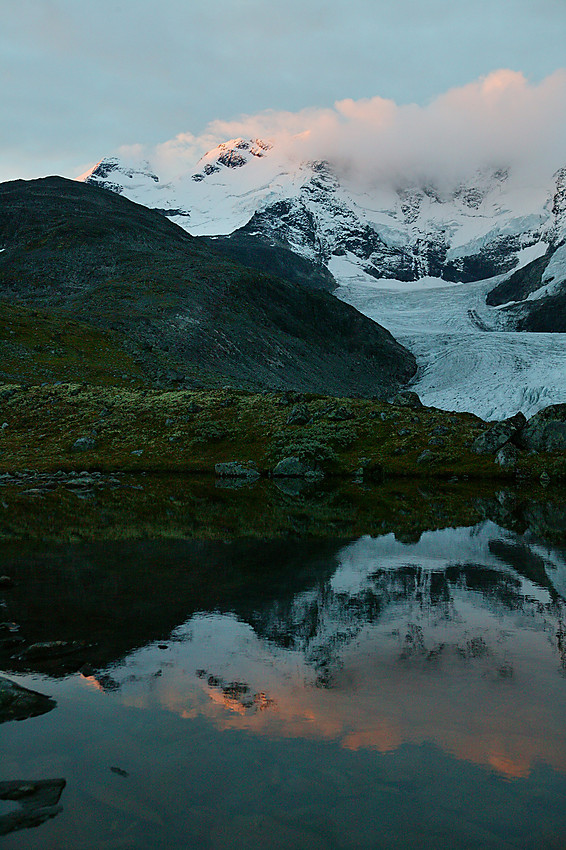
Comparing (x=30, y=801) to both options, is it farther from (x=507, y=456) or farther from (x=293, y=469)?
(x=507, y=456)

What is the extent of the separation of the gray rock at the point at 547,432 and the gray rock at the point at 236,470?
790 inches

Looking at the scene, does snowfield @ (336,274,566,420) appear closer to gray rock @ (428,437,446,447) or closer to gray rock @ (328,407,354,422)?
gray rock @ (328,407,354,422)

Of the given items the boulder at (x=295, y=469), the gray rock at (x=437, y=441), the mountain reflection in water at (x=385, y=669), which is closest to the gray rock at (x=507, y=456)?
the gray rock at (x=437, y=441)

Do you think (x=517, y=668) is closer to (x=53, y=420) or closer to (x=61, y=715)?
(x=61, y=715)

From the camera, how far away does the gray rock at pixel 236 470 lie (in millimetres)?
42719

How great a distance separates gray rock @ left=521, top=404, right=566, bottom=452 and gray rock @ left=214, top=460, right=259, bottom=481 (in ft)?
65.8

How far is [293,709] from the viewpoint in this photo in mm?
8727

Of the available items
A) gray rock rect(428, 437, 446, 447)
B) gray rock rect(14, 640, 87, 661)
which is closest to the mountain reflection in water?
gray rock rect(14, 640, 87, 661)

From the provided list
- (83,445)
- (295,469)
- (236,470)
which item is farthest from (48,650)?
(83,445)

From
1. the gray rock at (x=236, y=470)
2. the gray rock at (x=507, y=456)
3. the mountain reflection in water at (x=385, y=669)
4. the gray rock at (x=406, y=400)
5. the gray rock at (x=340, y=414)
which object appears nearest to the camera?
the mountain reflection in water at (x=385, y=669)

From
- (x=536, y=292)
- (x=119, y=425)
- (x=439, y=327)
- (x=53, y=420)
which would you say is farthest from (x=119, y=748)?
(x=536, y=292)

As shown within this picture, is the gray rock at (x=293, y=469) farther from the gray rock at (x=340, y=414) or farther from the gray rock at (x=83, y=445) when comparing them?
the gray rock at (x=83, y=445)

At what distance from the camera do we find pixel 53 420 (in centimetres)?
5284

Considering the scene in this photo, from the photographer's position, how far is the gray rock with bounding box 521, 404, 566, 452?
44.2 meters
